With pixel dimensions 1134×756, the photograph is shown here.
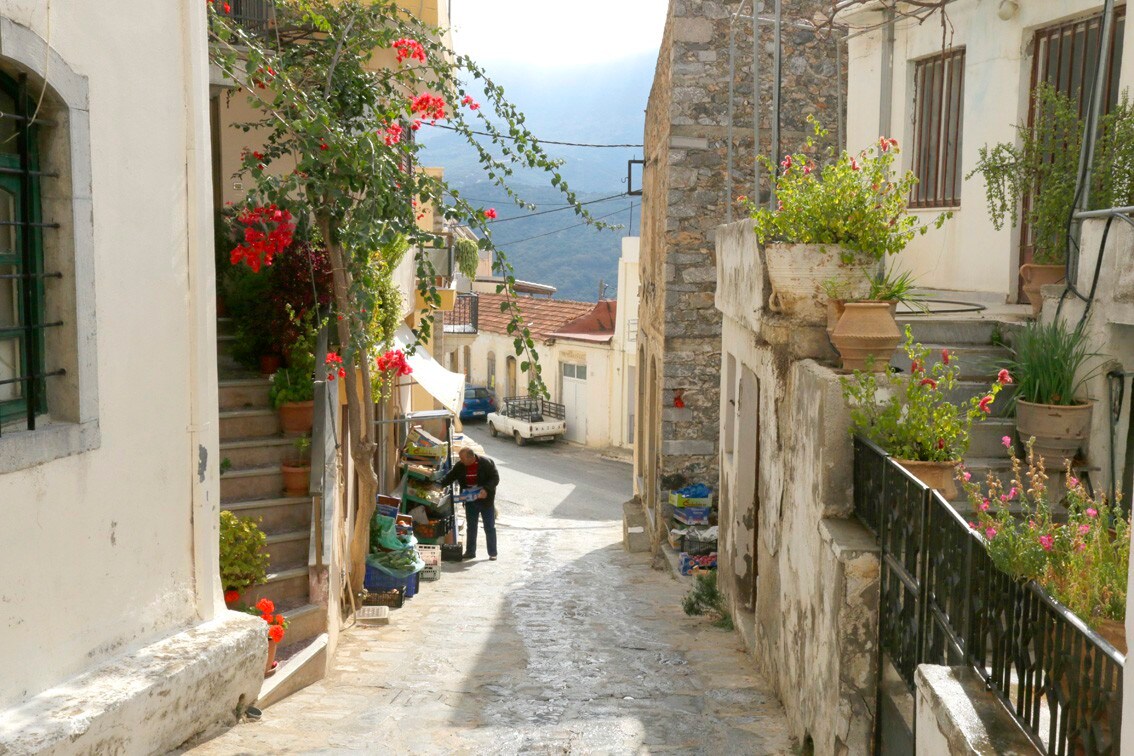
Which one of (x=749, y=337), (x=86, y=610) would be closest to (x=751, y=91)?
(x=749, y=337)

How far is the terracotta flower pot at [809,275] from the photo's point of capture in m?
5.87


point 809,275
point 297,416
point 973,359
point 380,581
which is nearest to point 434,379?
point 380,581

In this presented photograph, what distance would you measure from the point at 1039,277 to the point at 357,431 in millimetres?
5082

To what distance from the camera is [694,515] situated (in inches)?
515

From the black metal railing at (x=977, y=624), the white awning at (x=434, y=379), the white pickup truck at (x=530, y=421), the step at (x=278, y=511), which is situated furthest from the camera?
the white pickup truck at (x=530, y=421)

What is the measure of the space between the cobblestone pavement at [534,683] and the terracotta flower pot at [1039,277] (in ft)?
9.80

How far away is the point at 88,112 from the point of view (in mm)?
4688

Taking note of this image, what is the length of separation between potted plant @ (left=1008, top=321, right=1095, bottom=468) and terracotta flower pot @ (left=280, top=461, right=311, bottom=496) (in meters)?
4.81

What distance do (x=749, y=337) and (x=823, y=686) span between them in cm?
329

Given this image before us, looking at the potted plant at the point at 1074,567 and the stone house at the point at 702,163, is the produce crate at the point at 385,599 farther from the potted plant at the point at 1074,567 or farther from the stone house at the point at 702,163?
the potted plant at the point at 1074,567

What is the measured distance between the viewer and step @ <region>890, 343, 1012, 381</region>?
6.75 m

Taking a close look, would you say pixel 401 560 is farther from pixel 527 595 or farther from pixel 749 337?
pixel 749 337

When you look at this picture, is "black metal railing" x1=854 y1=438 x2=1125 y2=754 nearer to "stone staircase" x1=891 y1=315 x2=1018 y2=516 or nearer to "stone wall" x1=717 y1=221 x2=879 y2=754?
"stone wall" x1=717 y1=221 x2=879 y2=754

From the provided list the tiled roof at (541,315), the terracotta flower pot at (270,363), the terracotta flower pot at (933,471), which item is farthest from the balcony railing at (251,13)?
the tiled roof at (541,315)
